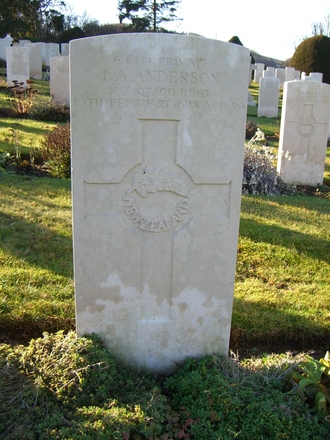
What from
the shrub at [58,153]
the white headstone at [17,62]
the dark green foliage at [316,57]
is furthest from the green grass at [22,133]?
→ the dark green foliage at [316,57]

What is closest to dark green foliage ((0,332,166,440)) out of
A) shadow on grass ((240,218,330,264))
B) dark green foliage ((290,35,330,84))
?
shadow on grass ((240,218,330,264))

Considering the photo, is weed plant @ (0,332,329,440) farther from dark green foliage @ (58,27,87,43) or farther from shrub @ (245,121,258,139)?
dark green foliage @ (58,27,87,43)

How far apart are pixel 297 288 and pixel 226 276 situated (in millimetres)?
1417

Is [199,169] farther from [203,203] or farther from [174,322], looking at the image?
[174,322]

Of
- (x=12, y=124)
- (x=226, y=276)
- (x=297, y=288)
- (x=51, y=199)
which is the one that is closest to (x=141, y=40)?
(x=226, y=276)

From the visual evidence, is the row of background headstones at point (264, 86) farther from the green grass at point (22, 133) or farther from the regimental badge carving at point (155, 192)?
the regimental badge carving at point (155, 192)

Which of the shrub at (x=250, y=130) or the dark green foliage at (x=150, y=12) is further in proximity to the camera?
the dark green foliage at (x=150, y=12)

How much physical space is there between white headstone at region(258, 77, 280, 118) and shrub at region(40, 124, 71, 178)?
10.1 m

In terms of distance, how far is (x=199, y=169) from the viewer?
8.32 feet

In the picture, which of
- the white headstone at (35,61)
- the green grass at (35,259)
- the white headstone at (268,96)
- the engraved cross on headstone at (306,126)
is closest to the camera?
the green grass at (35,259)

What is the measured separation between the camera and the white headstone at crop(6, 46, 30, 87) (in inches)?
596

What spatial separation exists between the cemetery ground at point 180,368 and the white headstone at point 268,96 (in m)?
11.4

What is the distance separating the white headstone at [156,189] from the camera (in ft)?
7.79

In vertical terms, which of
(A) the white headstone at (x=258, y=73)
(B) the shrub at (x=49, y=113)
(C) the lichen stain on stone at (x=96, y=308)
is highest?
(A) the white headstone at (x=258, y=73)
